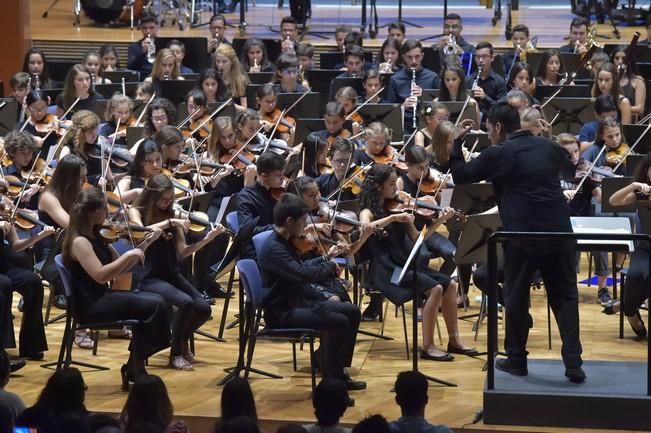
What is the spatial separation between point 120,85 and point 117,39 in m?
→ 2.94

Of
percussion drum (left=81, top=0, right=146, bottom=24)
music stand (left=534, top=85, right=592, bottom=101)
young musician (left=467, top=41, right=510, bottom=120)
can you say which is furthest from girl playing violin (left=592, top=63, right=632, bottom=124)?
percussion drum (left=81, top=0, right=146, bottom=24)

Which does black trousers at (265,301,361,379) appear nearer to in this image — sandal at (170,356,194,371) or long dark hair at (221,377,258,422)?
sandal at (170,356,194,371)

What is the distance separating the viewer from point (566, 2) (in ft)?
53.1

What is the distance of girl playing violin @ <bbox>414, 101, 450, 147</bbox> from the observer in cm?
841

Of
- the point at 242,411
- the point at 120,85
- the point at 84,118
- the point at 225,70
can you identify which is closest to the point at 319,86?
the point at 225,70

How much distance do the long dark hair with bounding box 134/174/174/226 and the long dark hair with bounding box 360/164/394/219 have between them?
0.96 m

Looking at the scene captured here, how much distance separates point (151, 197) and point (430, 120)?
261 centimetres

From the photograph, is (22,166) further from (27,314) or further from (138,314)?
(138,314)

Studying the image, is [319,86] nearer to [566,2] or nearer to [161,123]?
[161,123]

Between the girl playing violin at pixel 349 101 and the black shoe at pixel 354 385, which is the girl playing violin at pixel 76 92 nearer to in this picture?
the girl playing violin at pixel 349 101

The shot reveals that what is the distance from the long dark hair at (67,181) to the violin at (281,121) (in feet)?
8.20

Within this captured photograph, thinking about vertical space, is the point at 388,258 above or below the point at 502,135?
below

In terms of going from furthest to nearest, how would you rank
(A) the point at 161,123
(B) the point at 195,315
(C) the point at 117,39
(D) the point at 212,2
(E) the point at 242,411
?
(D) the point at 212,2
(C) the point at 117,39
(A) the point at 161,123
(B) the point at 195,315
(E) the point at 242,411

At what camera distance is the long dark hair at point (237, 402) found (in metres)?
4.43
